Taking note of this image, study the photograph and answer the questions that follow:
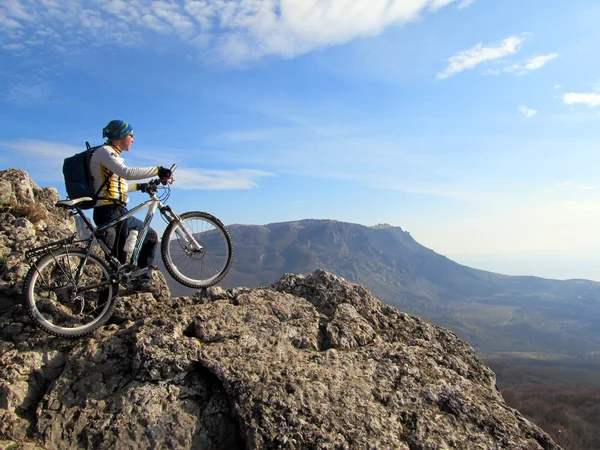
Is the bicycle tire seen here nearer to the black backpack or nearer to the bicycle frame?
the bicycle frame

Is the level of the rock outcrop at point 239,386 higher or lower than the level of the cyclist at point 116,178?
lower

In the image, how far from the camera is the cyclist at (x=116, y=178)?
349 inches

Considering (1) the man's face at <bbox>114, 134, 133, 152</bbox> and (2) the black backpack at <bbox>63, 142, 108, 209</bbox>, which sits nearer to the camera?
(2) the black backpack at <bbox>63, 142, 108, 209</bbox>

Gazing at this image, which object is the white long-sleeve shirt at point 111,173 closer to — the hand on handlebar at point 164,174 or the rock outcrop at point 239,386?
the hand on handlebar at point 164,174

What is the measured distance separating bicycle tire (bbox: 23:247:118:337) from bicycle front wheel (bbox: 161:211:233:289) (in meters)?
1.45

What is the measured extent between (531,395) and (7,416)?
147 metres

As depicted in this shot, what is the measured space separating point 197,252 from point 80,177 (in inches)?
120

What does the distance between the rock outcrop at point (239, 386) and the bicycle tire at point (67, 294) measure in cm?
34

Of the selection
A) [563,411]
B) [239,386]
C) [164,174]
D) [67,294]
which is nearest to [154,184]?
[164,174]

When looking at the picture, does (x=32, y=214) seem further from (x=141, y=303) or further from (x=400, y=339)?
(x=400, y=339)

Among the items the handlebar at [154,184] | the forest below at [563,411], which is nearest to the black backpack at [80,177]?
the handlebar at [154,184]

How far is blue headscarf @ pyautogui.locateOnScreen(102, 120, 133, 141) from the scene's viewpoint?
360 inches

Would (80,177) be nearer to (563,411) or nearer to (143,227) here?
(143,227)

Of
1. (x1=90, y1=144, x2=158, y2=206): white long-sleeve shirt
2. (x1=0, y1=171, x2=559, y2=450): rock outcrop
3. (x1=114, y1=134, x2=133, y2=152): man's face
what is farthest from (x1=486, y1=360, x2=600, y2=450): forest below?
(x1=114, y1=134, x2=133, y2=152): man's face
